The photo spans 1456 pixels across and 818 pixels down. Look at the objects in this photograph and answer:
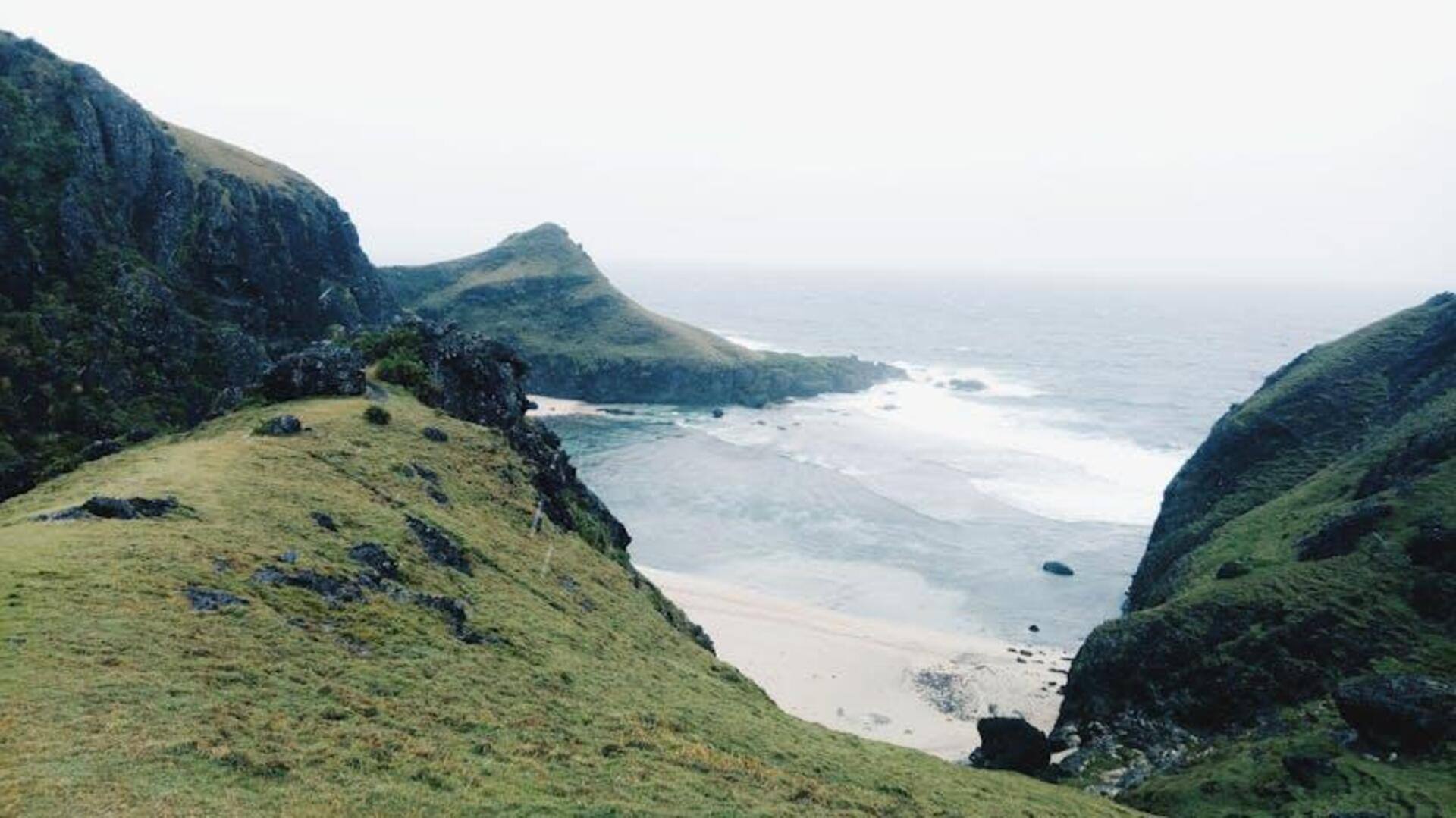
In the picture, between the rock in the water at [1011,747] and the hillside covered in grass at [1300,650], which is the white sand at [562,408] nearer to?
the hillside covered in grass at [1300,650]

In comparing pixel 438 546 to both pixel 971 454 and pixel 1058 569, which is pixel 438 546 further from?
pixel 971 454

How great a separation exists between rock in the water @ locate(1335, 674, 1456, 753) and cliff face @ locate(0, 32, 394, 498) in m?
78.9

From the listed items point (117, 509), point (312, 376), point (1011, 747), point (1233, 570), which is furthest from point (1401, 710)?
point (312, 376)

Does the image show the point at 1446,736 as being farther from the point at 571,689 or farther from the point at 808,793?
the point at 571,689

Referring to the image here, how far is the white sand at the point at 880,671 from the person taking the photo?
59.1 metres

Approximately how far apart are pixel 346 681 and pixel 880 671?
49013 mm

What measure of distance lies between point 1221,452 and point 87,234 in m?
136

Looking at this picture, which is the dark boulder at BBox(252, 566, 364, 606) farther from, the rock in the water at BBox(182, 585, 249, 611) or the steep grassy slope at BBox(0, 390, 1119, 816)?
the rock in the water at BBox(182, 585, 249, 611)

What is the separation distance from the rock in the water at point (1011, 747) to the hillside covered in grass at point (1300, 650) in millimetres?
2360

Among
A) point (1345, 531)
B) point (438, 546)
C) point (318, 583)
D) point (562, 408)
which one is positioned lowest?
point (562, 408)

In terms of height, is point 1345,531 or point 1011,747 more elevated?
point 1345,531

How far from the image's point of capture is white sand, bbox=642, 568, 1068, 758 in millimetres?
59062

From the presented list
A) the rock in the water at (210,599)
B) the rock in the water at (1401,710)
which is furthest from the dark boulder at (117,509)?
the rock in the water at (1401,710)

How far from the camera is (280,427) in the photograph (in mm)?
49219
